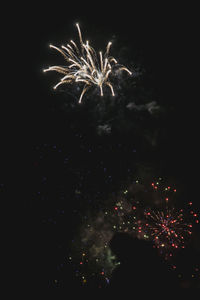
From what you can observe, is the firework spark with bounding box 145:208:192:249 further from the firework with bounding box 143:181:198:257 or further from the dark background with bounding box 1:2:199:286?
the dark background with bounding box 1:2:199:286

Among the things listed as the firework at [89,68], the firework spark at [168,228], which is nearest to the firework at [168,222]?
the firework spark at [168,228]

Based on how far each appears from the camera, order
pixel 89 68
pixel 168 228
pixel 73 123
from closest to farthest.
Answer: pixel 168 228
pixel 89 68
pixel 73 123

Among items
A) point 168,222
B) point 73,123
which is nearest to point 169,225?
point 168,222

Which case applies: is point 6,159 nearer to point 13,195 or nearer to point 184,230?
point 13,195

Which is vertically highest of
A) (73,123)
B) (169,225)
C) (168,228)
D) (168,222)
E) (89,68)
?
(89,68)

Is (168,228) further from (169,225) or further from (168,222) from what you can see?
(168,222)

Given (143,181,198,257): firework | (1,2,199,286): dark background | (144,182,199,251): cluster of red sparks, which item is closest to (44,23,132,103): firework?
(1,2,199,286): dark background

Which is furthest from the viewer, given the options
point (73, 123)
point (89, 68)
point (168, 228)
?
point (73, 123)

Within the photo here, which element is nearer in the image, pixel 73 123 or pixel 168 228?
pixel 168 228

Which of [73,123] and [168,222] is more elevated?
[73,123]
